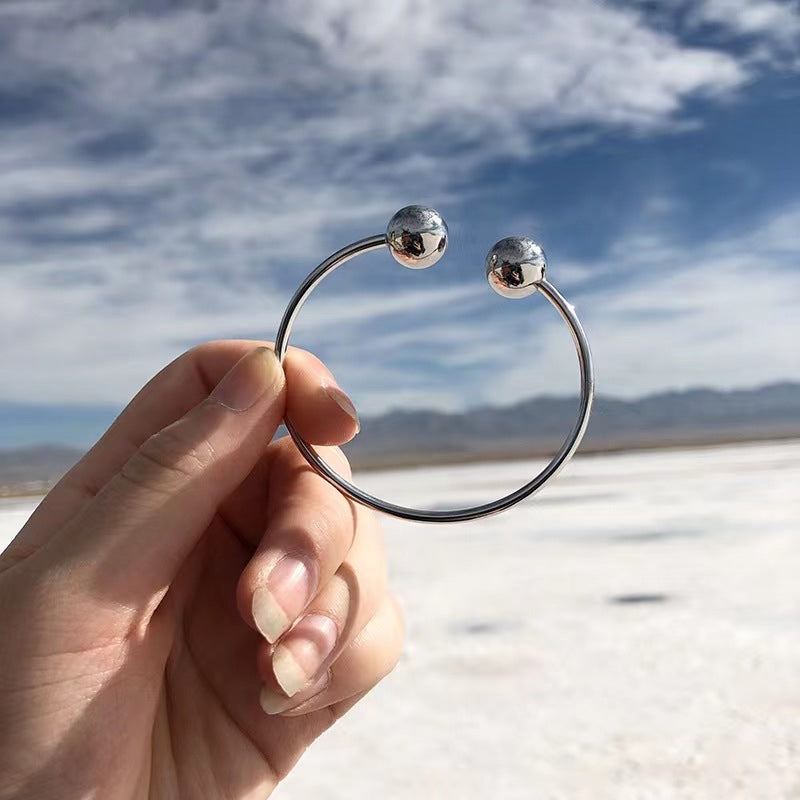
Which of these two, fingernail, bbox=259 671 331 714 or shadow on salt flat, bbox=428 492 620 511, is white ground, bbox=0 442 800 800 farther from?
shadow on salt flat, bbox=428 492 620 511

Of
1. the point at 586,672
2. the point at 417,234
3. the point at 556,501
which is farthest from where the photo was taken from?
the point at 556,501

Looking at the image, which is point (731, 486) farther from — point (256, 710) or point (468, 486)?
point (256, 710)

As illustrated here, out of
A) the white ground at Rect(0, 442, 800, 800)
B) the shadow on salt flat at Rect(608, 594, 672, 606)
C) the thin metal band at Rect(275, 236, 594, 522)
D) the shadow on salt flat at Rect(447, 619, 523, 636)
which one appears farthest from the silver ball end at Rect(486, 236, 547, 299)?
the shadow on salt flat at Rect(608, 594, 672, 606)

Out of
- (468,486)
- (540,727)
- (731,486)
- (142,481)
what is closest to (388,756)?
(540,727)

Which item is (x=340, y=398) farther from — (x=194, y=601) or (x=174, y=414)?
(x=194, y=601)

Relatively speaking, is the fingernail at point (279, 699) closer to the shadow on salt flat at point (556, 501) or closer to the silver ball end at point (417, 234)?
the silver ball end at point (417, 234)

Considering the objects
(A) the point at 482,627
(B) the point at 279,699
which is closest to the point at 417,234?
(B) the point at 279,699

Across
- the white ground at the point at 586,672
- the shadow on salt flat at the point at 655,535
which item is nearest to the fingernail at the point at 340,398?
the white ground at the point at 586,672
